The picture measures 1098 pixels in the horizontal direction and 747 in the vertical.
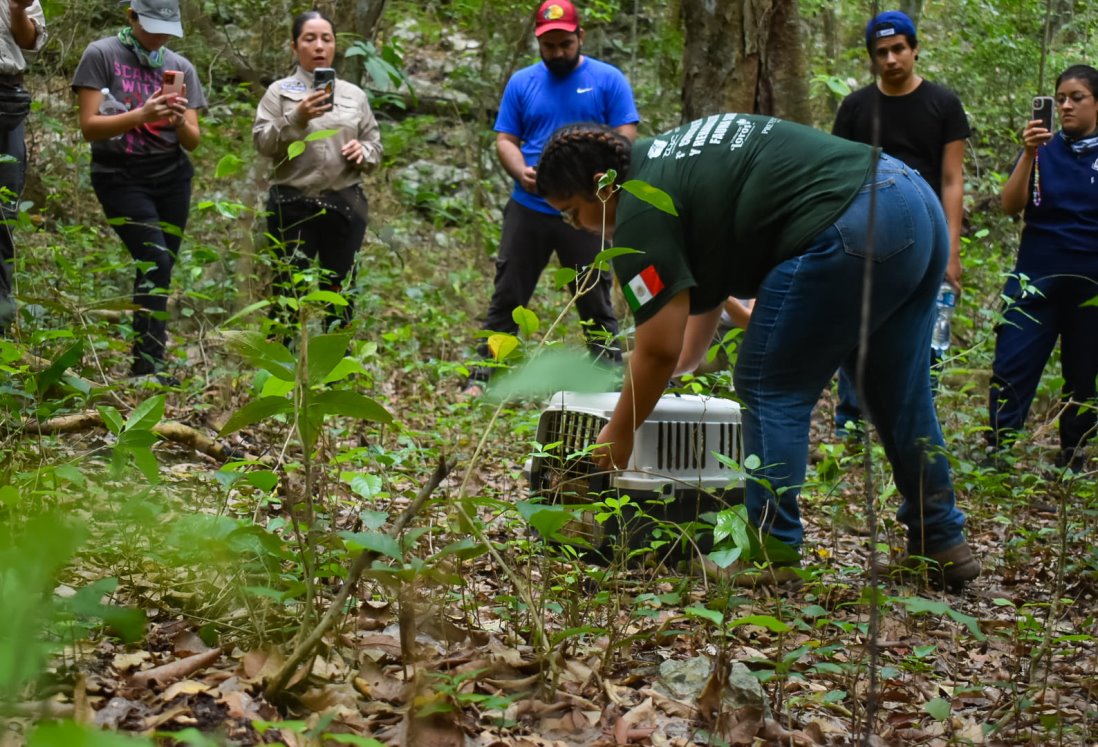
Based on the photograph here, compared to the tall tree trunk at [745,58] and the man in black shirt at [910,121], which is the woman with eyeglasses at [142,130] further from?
the man in black shirt at [910,121]

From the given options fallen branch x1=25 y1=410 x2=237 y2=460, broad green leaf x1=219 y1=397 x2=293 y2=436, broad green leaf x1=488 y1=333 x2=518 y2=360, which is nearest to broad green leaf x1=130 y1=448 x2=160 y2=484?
broad green leaf x1=219 y1=397 x2=293 y2=436

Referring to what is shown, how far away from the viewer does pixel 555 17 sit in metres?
5.27

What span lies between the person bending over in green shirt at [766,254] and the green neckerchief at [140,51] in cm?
272

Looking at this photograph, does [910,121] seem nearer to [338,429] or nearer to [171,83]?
[338,429]

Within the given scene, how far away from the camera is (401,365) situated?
582cm

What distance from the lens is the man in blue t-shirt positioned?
17.4 feet

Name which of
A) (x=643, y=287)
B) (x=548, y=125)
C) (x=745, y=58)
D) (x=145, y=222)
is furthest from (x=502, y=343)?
(x=745, y=58)

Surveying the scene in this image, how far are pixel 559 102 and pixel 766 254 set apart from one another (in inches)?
107

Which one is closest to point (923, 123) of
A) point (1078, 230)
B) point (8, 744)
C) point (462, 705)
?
point (1078, 230)

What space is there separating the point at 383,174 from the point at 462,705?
8.50 metres

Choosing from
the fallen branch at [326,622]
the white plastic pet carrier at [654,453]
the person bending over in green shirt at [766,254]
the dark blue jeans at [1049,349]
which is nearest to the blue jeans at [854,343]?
the person bending over in green shirt at [766,254]

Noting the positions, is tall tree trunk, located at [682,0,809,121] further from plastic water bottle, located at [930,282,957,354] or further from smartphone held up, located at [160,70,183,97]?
smartphone held up, located at [160,70,183,97]

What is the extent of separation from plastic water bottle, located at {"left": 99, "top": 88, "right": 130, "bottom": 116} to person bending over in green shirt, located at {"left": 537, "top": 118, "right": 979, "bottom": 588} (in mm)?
2629

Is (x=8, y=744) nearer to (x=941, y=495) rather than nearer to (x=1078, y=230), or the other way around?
(x=941, y=495)
